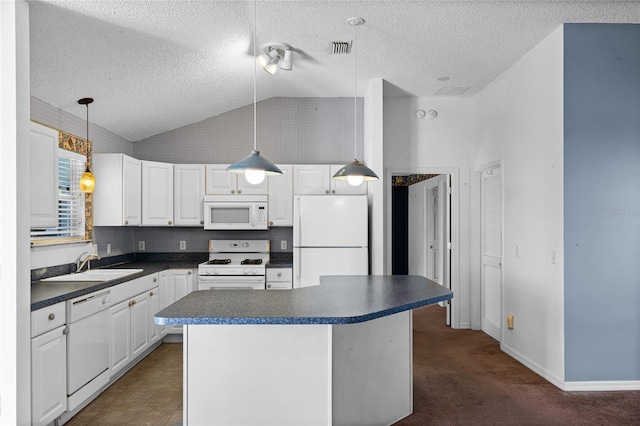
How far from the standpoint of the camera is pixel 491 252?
4895mm

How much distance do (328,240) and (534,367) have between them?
228 cm

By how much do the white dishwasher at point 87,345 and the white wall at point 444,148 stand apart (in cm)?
355

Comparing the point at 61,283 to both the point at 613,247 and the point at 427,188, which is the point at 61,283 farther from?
the point at 427,188

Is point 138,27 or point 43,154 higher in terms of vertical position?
point 138,27

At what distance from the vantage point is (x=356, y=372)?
2.57 meters

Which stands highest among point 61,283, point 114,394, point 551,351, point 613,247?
point 613,247

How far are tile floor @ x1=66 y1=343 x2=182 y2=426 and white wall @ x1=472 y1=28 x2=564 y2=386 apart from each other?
304cm

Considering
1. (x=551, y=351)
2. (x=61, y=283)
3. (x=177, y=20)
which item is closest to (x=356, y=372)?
(x=551, y=351)

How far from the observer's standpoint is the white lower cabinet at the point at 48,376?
8.29 feet

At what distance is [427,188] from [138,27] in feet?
18.3

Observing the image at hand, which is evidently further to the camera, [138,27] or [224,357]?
[138,27]

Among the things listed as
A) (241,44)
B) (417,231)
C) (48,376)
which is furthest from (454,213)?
(48,376)

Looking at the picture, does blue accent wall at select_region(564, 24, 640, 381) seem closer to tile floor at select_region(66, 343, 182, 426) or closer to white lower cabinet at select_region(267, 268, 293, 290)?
white lower cabinet at select_region(267, 268, 293, 290)

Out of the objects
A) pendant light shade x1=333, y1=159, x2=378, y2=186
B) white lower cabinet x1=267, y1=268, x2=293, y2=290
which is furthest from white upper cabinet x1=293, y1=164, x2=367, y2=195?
pendant light shade x1=333, y1=159, x2=378, y2=186
